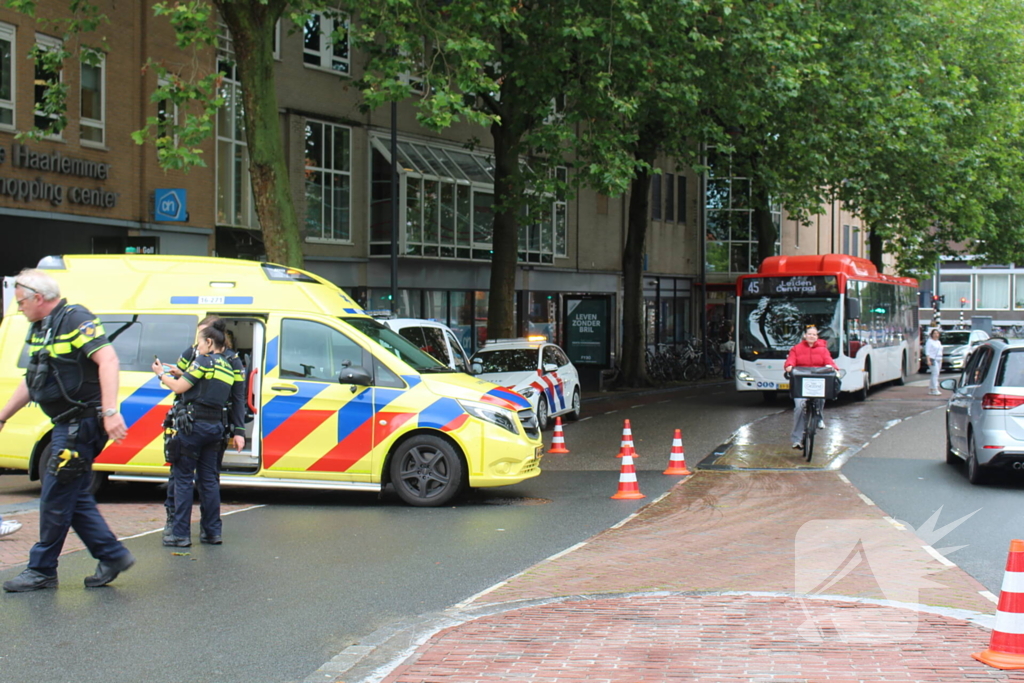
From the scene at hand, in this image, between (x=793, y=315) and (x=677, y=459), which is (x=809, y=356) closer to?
(x=677, y=459)

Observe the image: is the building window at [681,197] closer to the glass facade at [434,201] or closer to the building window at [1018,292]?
the glass facade at [434,201]

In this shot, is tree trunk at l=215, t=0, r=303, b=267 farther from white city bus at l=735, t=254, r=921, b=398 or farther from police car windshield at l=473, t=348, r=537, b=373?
white city bus at l=735, t=254, r=921, b=398

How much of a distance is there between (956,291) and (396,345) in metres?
65.3

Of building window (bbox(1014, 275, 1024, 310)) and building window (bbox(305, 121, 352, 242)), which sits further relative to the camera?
building window (bbox(1014, 275, 1024, 310))

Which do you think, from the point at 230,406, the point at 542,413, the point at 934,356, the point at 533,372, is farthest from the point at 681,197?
the point at 230,406

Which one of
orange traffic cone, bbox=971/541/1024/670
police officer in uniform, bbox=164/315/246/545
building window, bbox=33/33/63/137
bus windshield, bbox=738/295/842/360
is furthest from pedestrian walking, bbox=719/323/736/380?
orange traffic cone, bbox=971/541/1024/670

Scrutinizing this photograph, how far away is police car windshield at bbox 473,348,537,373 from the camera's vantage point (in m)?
19.6

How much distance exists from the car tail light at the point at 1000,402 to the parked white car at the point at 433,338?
23.7 ft

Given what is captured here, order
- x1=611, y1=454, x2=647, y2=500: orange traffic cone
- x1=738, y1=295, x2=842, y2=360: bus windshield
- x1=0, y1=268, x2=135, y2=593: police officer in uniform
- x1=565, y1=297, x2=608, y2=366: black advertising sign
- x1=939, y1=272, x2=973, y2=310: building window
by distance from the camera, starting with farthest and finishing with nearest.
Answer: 1. x1=939, y1=272, x2=973, y2=310: building window
2. x1=565, y1=297, x2=608, y2=366: black advertising sign
3. x1=738, y1=295, x2=842, y2=360: bus windshield
4. x1=611, y1=454, x2=647, y2=500: orange traffic cone
5. x1=0, y1=268, x2=135, y2=593: police officer in uniform

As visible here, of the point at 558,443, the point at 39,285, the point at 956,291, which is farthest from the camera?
the point at 956,291

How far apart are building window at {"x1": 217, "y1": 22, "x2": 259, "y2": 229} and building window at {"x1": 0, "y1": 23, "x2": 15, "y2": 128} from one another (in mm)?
5359

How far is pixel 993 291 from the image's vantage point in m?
70.2

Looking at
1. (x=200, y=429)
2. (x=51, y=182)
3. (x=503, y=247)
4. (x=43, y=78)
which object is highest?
(x=43, y=78)

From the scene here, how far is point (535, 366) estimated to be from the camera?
19688mm
